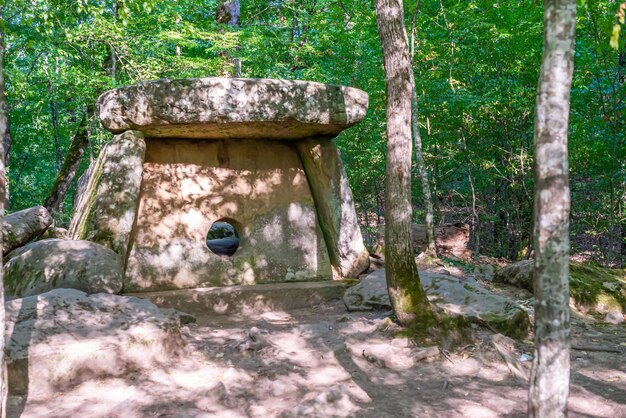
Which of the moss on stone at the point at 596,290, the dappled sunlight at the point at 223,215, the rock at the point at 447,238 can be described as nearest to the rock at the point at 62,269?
the dappled sunlight at the point at 223,215

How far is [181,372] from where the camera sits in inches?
168

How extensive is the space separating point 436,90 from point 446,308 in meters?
6.50

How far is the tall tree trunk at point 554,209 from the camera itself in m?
2.62

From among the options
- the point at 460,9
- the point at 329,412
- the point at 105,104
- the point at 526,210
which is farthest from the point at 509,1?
the point at 329,412

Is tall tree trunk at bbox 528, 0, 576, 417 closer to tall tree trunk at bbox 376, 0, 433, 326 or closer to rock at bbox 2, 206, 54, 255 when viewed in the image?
tall tree trunk at bbox 376, 0, 433, 326

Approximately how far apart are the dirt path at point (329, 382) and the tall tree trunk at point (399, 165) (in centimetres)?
37

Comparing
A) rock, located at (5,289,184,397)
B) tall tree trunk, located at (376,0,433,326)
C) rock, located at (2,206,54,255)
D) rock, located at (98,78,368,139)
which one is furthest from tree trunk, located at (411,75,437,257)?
rock, located at (2,206,54,255)

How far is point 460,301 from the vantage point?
5758 millimetres

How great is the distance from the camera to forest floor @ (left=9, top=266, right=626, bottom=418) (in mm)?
3637

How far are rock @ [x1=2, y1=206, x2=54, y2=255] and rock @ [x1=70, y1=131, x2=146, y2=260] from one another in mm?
867

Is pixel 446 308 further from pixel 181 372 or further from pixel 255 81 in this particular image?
pixel 255 81

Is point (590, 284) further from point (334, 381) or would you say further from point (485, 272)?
point (334, 381)

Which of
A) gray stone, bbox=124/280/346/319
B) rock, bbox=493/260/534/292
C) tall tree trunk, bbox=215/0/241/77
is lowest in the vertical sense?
gray stone, bbox=124/280/346/319

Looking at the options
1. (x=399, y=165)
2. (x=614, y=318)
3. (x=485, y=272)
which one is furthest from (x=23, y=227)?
(x=614, y=318)
